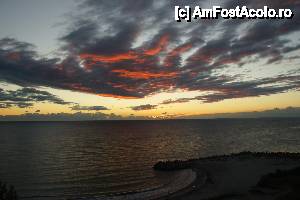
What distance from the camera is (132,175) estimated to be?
56281 millimetres

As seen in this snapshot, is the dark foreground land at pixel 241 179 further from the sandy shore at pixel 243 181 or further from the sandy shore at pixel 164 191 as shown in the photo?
the sandy shore at pixel 164 191

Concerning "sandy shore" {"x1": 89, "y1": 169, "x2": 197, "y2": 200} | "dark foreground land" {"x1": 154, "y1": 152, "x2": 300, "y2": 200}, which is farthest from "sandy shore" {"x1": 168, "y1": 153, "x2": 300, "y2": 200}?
"sandy shore" {"x1": 89, "y1": 169, "x2": 197, "y2": 200}

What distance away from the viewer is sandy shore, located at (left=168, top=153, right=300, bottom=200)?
36250 millimetres

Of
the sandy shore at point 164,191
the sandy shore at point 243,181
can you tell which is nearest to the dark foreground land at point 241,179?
the sandy shore at point 243,181

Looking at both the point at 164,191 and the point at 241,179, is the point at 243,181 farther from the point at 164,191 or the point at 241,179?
the point at 164,191

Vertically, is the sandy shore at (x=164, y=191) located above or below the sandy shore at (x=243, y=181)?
below

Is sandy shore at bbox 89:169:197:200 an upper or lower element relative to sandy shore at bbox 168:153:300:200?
lower

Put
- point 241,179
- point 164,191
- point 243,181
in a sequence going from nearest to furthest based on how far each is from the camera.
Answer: point 164,191 < point 243,181 < point 241,179

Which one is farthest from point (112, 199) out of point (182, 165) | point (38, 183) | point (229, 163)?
point (229, 163)

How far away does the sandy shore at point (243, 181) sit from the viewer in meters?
36.2

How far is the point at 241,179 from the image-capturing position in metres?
46.2

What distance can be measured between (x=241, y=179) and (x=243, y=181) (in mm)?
1383

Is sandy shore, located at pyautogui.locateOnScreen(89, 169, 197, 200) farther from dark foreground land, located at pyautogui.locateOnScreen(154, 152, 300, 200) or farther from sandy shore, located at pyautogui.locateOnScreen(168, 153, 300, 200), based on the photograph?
sandy shore, located at pyautogui.locateOnScreen(168, 153, 300, 200)

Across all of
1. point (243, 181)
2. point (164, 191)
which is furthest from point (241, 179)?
point (164, 191)
